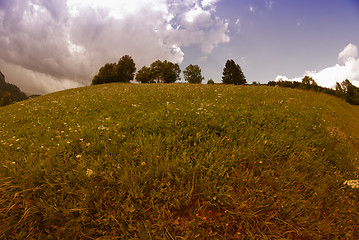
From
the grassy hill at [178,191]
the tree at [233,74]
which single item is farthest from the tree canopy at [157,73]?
the grassy hill at [178,191]

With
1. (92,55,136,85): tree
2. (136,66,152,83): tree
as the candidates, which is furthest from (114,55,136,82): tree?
(136,66,152,83): tree

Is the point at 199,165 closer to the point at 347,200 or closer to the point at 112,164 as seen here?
the point at 112,164

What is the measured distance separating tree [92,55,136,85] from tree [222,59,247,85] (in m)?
31.9

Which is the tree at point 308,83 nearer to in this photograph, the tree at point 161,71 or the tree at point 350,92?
the tree at point 350,92

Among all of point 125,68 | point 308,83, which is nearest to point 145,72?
point 125,68

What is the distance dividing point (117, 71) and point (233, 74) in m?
37.5

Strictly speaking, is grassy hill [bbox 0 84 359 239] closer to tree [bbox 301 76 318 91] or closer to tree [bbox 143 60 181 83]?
tree [bbox 301 76 318 91]

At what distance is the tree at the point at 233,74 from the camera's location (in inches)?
1667

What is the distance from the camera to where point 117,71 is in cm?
4938

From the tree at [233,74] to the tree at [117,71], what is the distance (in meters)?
31.9

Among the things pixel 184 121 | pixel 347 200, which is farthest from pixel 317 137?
pixel 184 121

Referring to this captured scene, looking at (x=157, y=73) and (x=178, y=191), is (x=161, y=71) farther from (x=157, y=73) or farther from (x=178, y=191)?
(x=178, y=191)

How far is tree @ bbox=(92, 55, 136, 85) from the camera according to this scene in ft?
163

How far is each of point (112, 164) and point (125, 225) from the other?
3.50ft
